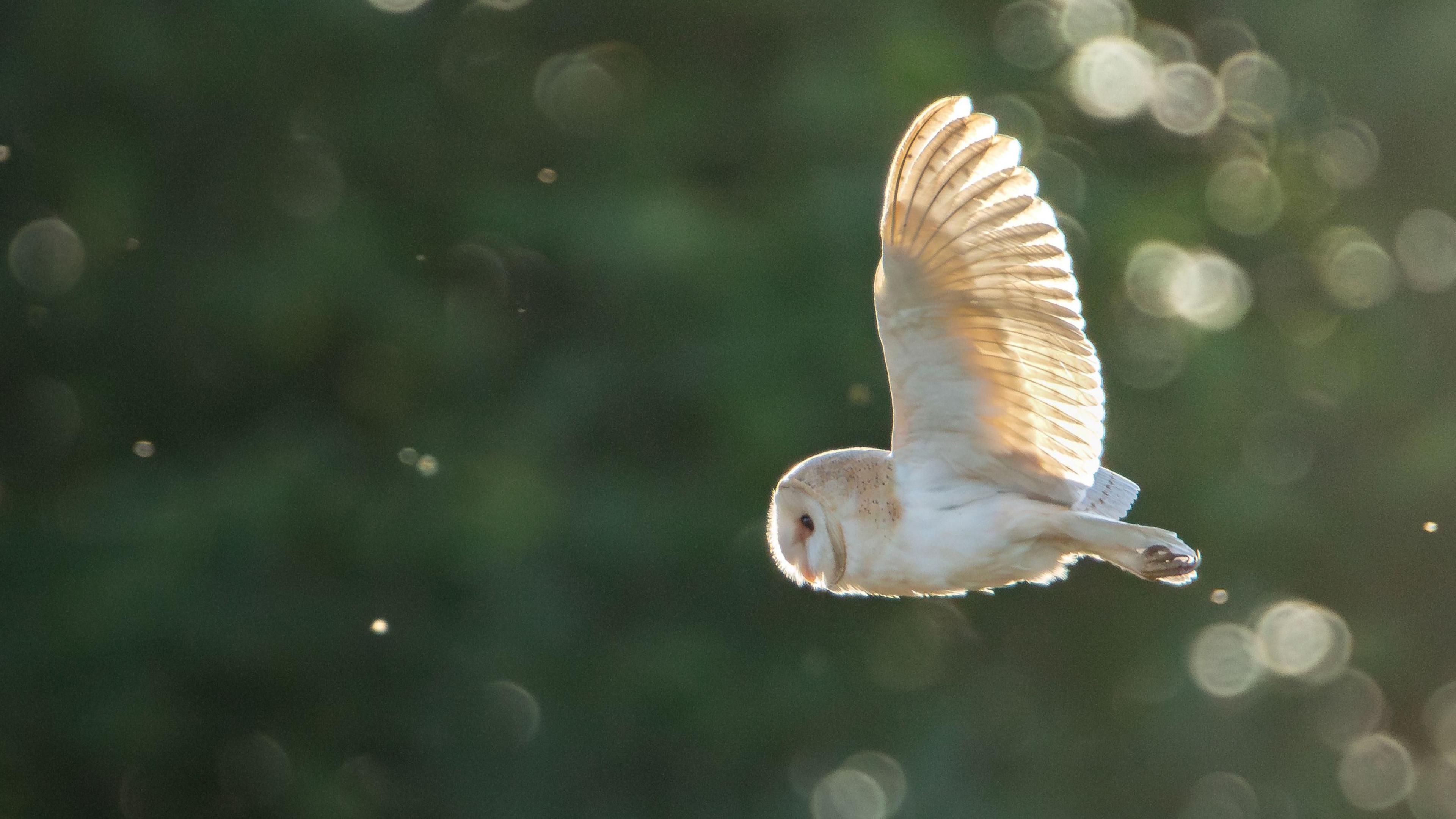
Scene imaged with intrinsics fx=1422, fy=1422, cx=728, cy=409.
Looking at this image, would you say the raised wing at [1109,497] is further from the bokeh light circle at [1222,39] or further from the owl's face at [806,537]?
the bokeh light circle at [1222,39]

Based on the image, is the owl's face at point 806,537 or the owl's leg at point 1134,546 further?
the owl's face at point 806,537

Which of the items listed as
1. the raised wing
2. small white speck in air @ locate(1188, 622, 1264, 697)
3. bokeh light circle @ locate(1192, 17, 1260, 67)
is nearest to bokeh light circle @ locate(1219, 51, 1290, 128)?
bokeh light circle @ locate(1192, 17, 1260, 67)

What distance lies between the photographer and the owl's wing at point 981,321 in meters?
1.85

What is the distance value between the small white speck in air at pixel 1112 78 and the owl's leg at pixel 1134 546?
4798 millimetres

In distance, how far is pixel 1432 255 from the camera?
6453mm

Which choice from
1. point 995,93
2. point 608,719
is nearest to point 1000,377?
point 608,719

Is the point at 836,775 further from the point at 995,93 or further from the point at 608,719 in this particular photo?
the point at 995,93

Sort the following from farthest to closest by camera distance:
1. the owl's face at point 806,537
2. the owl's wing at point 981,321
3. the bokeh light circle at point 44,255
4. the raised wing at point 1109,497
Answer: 1. the bokeh light circle at point 44,255
2. the raised wing at point 1109,497
3. the owl's face at point 806,537
4. the owl's wing at point 981,321

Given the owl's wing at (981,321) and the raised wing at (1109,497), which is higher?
the owl's wing at (981,321)

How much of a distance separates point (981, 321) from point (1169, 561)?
0.40 metres

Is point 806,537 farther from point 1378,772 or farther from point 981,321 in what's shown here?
point 1378,772

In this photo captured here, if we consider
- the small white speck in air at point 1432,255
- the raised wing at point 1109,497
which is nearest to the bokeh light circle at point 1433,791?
the small white speck in air at point 1432,255

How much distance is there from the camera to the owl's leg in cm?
185

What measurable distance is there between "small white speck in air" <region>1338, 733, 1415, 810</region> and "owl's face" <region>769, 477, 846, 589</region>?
5075 millimetres
